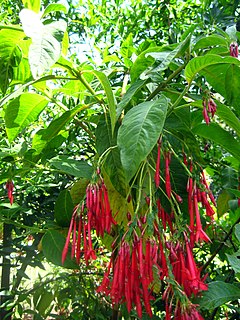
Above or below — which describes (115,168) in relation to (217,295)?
above

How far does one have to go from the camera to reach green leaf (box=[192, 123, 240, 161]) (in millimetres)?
668

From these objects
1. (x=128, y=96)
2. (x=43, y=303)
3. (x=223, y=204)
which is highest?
(x=128, y=96)

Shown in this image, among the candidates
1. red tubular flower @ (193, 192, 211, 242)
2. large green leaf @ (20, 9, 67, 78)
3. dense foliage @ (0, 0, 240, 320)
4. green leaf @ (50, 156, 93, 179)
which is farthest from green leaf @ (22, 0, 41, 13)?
red tubular flower @ (193, 192, 211, 242)

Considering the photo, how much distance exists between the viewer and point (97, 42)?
4.66ft

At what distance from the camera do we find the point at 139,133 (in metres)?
0.48

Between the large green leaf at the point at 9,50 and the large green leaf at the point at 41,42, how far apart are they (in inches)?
2.0

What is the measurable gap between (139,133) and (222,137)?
23 cm

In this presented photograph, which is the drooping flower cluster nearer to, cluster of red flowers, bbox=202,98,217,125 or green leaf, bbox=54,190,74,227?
cluster of red flowers, bbox=202,98,217,125

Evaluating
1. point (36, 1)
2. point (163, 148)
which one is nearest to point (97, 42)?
point (36, 1)

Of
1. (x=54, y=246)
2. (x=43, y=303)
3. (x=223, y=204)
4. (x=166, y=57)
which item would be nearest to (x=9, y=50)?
(x=166, y=57)

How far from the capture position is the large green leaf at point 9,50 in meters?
0.59

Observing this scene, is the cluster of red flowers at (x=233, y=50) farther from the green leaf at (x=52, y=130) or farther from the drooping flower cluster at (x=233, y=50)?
the green leaf at (x=52, y=130)

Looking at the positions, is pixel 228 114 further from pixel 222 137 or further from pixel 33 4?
pixel 33 4

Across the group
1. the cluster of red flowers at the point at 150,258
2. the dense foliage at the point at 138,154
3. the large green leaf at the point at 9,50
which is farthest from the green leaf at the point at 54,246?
the large green leaf at the point at 9,50
